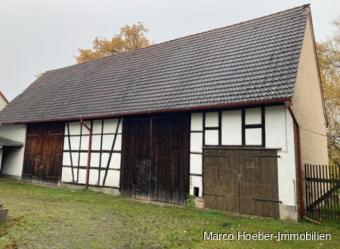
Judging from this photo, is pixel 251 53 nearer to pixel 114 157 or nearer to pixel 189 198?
pixel 189 198

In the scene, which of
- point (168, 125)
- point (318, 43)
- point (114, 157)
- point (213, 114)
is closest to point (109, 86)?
point (114, 157)

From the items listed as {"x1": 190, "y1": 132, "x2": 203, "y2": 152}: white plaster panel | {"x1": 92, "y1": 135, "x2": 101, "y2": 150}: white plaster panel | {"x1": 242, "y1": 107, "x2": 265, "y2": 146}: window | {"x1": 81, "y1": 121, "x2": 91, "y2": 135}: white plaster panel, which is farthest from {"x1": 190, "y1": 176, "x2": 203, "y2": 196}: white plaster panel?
{"x1": 81, "y1": 121, "x2": 91, "y2": 135}: white plaster panel

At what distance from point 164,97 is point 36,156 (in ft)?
29.5

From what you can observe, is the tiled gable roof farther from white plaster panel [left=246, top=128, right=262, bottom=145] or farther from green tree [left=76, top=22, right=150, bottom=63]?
green tree [left=76, top=22, right=150, bottom=63]

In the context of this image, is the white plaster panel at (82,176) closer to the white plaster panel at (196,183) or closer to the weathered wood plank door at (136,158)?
the weathered wood plank door at (136,158)

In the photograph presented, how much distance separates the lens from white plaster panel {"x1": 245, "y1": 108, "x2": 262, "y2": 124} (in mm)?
8547

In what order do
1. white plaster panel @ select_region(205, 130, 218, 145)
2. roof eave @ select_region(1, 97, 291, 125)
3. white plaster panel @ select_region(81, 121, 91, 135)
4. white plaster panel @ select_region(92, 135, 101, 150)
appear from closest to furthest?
1. roof eave @ select_region(1, 97, 291, 125)
2. white plaster panel @ select_region(205, 130, 218, 145)
3. white plaster panel @ select_region(92, 135, 101, 150)
4. white plaster panel @ select_region(81, 121, 91, 135)

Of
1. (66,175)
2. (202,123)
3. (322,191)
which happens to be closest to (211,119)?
(202,123)

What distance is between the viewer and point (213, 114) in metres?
9.45

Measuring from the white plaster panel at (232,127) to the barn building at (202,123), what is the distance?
0.11ft

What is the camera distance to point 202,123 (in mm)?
9664

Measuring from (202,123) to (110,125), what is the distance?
4.61 metres

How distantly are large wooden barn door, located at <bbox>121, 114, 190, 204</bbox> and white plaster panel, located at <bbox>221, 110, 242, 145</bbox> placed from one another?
143cm

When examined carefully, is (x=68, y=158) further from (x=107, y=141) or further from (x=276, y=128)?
(x=276, y=128)
